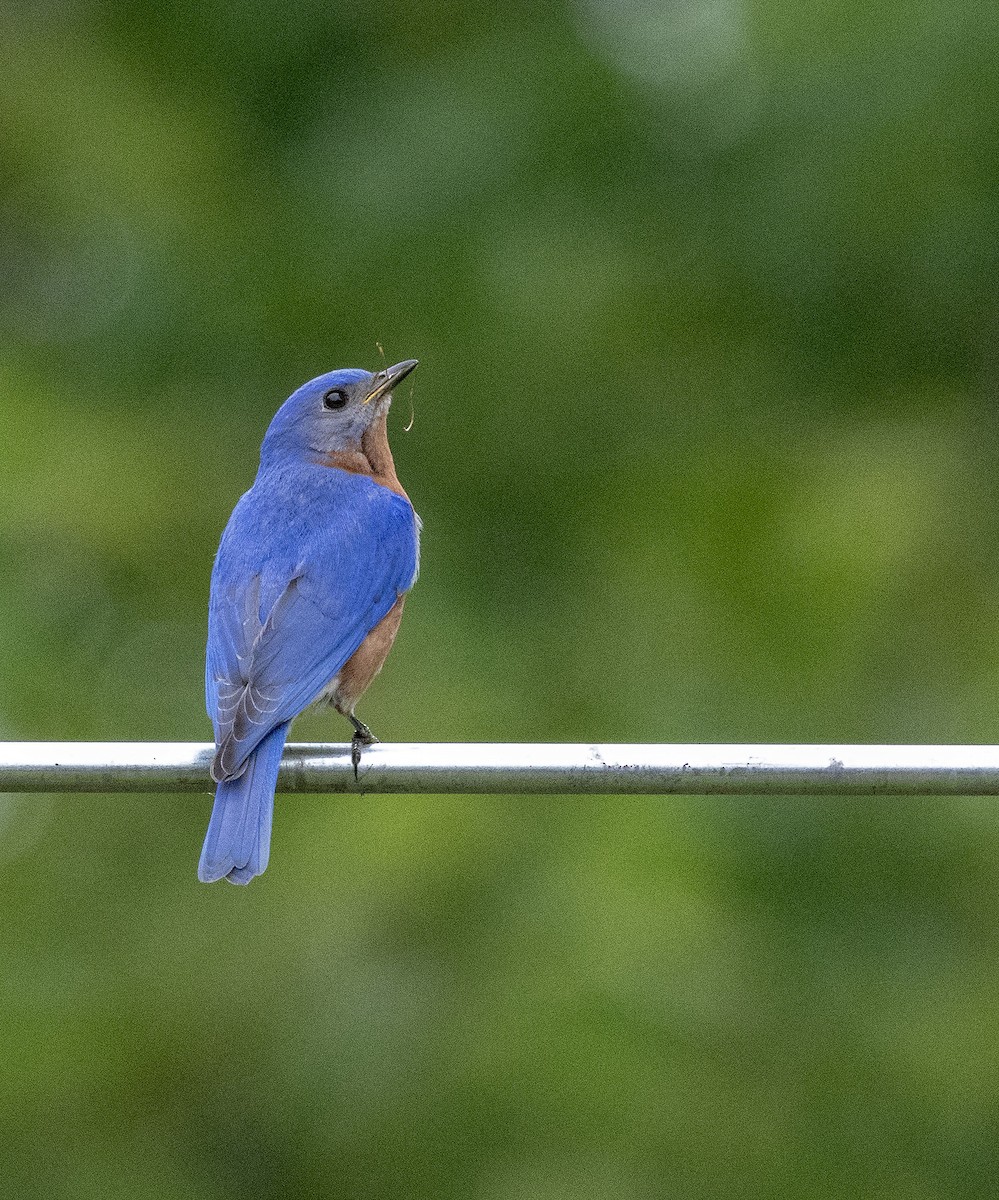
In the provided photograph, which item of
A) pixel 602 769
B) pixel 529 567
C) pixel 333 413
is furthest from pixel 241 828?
pixel 529 567

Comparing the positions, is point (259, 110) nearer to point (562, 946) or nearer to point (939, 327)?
point (939, 327)

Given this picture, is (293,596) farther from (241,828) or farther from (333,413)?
(333,413)

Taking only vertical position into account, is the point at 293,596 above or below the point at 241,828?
above

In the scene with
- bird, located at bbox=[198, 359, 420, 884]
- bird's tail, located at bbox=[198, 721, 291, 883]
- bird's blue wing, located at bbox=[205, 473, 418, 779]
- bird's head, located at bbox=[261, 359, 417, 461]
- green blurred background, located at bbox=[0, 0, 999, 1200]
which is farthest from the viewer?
green blurred background, located at bbox=[0, 0, 999, 1200]

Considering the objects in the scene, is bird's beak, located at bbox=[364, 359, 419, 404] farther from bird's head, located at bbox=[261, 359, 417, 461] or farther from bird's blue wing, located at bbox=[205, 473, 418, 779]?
bird's blue wing, located at bbox=[205, 473, 418, 779]

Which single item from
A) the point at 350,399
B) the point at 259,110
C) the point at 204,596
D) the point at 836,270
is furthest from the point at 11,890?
the point at 836,270

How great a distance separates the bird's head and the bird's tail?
191 cm

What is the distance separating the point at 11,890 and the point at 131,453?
1.94 meters

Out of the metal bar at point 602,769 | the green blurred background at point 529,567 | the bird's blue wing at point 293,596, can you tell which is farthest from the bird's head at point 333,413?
the metal bar at point 602,769

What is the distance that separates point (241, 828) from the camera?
14.4 feet

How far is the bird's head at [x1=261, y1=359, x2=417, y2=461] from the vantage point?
6.24m

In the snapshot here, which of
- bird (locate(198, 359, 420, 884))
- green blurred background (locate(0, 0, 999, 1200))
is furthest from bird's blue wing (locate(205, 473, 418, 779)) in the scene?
green blurred background (locate(0, 0, 999, 1200))

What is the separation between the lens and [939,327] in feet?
29.3

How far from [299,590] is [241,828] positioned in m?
1.05
